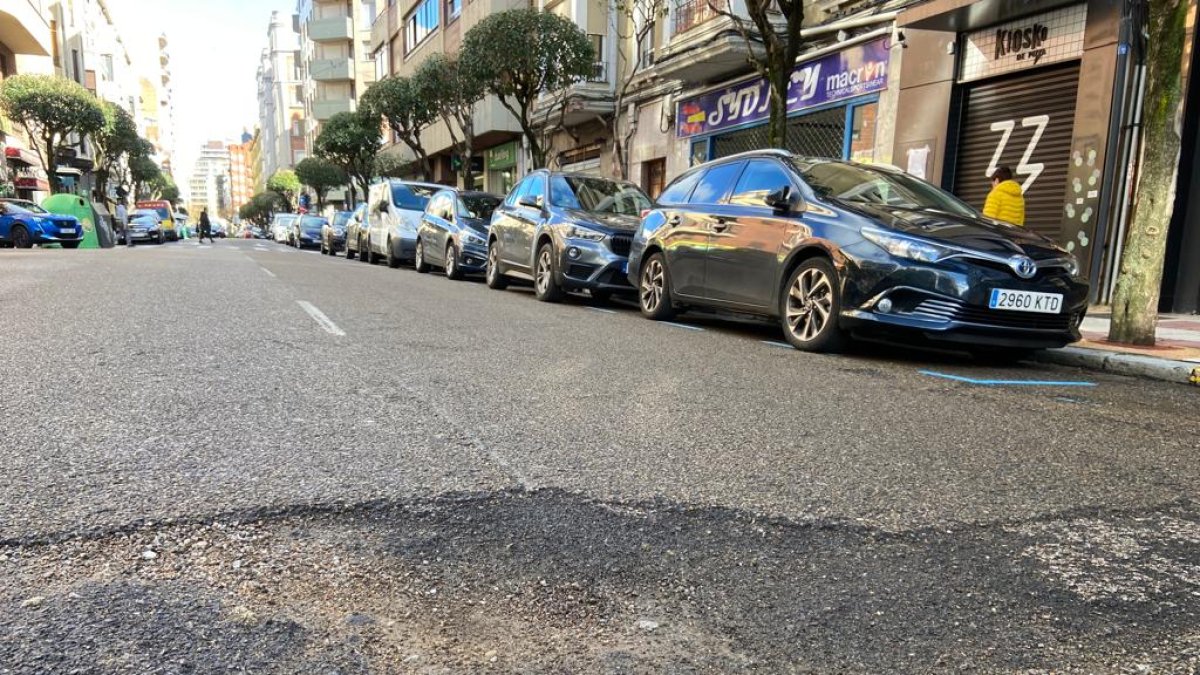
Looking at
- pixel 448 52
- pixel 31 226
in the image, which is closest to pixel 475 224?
pixel 31 226

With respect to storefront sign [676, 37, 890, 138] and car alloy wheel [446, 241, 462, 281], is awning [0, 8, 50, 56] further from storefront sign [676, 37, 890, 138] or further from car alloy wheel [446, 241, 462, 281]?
storefront sign [676, 37, 890, 138]

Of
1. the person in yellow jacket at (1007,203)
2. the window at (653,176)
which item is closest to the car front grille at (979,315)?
the person in yellow jacket at (1007,203)

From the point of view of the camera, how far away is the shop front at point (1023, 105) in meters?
10.1

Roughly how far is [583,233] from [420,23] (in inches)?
1301

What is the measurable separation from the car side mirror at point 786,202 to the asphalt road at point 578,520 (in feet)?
6.15

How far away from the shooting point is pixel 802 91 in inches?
614

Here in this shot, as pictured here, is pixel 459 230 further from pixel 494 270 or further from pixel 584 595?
pixel 584 595

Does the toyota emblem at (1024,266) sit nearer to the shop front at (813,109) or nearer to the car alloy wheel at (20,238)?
the shop front at (813,109)

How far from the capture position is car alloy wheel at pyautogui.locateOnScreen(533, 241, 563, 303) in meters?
10.2

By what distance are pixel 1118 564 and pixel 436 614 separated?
6.41ft

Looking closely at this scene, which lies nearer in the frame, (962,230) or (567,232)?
(962,230)

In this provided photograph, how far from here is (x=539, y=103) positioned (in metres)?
25.4

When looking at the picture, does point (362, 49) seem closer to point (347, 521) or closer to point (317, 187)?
point (317, 187)

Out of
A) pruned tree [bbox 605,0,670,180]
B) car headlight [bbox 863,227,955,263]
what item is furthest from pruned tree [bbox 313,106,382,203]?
car headlight [bbox 863,227,955,263]
